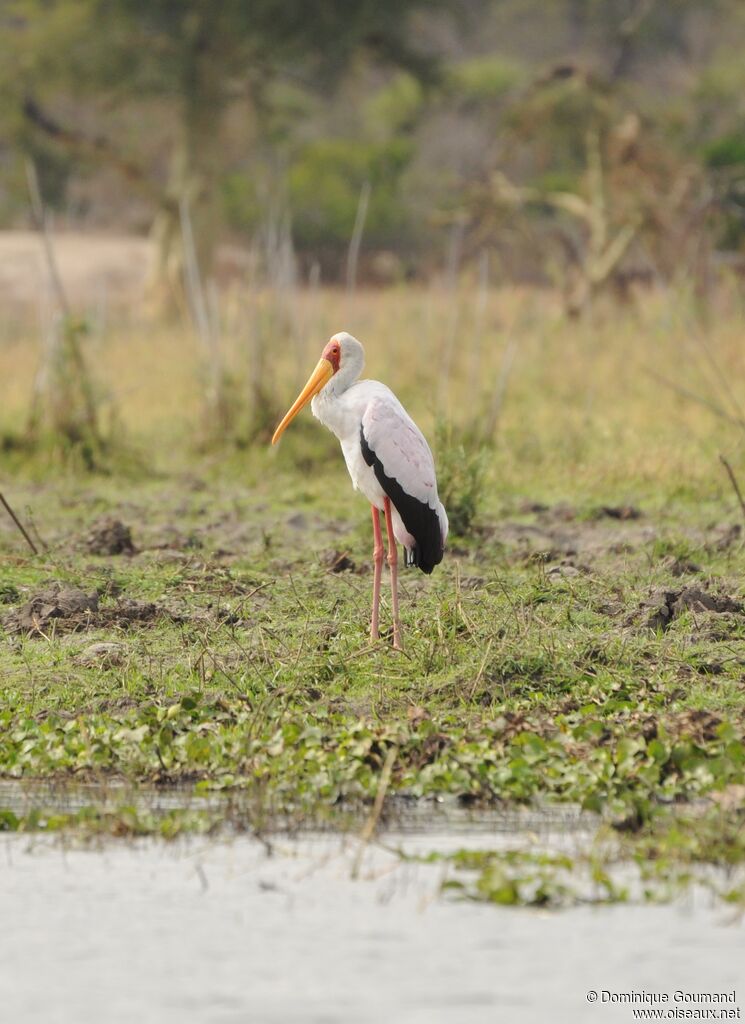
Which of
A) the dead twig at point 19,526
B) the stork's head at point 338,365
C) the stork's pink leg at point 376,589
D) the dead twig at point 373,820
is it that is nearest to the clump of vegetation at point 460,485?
the stork's pink leg at point 376,589

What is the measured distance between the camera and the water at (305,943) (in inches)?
125

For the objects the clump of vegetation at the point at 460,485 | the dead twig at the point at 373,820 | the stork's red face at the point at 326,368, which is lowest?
the clump of vegetation at the point at 460,485

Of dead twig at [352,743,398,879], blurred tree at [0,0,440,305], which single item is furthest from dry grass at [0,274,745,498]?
blurred tree at [0,0,440,305]

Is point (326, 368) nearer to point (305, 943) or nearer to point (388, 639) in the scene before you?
point (388, 639)

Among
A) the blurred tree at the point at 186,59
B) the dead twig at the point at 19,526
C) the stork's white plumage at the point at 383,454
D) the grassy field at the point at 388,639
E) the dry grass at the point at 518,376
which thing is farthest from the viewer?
the blurred tree at the point at 186,59

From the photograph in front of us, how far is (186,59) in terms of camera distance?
67.3 feet

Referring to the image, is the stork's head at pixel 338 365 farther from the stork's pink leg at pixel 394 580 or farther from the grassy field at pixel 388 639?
the grassy field at pixel 388 639

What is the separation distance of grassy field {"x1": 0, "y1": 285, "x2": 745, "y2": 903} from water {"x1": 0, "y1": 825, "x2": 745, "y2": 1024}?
0.15 metres

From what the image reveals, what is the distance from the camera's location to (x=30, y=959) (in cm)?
341

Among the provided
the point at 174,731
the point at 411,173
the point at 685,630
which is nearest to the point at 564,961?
the point at 174,731

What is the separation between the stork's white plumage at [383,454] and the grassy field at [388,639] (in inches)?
9.7

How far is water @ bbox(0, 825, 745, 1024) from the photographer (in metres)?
3.17

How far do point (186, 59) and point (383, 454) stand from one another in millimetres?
15584

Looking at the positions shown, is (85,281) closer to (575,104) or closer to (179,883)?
(575,104)
